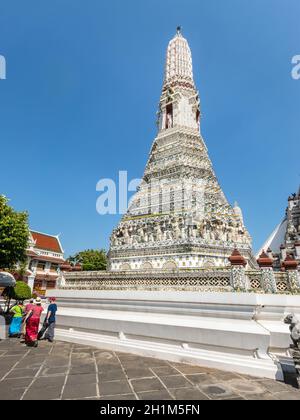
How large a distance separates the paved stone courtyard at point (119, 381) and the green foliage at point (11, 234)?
940 centimetres

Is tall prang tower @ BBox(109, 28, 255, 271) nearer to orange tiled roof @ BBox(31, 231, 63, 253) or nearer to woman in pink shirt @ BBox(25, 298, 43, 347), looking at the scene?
woman in pink shirt @ BBox(25, 298, 43, 347)

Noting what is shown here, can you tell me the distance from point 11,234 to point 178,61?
24.0m

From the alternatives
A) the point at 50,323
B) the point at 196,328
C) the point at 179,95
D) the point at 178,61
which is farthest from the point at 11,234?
the point at 178,61

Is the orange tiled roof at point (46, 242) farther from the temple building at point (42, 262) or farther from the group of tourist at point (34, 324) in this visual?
the group of tourist at point (34, 324)

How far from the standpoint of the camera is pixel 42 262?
35781mm

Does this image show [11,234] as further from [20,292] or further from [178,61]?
[178,61]

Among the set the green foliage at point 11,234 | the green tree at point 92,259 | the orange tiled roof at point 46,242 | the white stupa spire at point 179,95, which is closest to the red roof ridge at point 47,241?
the orange tiled roof at point 46,242

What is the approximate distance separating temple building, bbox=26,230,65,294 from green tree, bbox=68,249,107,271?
2847mm

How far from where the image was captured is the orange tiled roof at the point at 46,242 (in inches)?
1489

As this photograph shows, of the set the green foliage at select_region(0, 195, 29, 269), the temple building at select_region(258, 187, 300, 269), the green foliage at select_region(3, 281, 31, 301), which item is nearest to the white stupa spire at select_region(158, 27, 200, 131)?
the green foliage at select_region(0, 195, 29, 269)

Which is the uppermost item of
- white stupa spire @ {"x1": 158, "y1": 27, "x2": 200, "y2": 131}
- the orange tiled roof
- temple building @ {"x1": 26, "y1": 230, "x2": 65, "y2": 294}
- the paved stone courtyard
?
white stupa spire @ {"x1": 158, "y1": 27, "x2": 200, "y2": 131}

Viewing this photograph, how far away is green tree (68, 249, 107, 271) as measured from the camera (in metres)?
38.1

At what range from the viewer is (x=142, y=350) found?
7.35 meters

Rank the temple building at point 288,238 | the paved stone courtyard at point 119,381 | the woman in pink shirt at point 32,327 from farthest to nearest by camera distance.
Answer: the temple building at point 288,238 < the woman in pink shirt at point 32,327 < the paved stone courtyard at point 119,381
